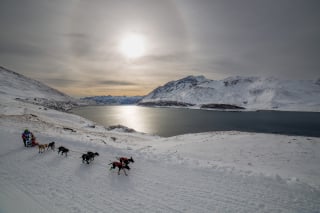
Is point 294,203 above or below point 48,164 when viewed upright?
below

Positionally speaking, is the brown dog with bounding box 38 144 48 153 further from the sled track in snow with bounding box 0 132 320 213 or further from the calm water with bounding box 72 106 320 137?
the calm water with bounding box 72 106 320 137

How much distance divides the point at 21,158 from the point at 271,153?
24377 mm

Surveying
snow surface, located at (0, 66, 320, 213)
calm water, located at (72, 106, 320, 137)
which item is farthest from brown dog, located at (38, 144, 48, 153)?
calm water, located at (72, 106, 320, 137)

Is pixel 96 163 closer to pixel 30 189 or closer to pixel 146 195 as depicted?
pixel 30 189

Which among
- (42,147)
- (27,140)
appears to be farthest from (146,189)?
(27,140)

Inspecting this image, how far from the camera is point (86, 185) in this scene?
906cm

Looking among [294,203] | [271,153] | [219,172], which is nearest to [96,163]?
[219,172]

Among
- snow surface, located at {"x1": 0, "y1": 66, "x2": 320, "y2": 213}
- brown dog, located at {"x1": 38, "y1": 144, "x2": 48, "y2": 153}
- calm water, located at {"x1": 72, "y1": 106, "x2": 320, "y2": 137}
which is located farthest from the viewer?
calm water, located at {"x1": 72, "y1": 106, "x2": 320, "y2": 137}

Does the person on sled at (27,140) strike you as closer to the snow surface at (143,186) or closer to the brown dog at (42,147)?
the snow surface at (143,186)

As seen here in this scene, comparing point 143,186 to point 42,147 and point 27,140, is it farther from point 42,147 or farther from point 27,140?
point 27,140

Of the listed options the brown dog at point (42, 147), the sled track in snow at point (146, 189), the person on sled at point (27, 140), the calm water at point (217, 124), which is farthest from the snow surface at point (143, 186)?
the calm water at point (217, 124)

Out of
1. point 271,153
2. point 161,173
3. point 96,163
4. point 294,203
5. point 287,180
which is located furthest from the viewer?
point 271,153

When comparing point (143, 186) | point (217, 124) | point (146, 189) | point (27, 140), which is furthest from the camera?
point (217, 124)

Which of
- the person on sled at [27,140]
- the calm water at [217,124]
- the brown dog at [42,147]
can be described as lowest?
the calm water at [217,124]
